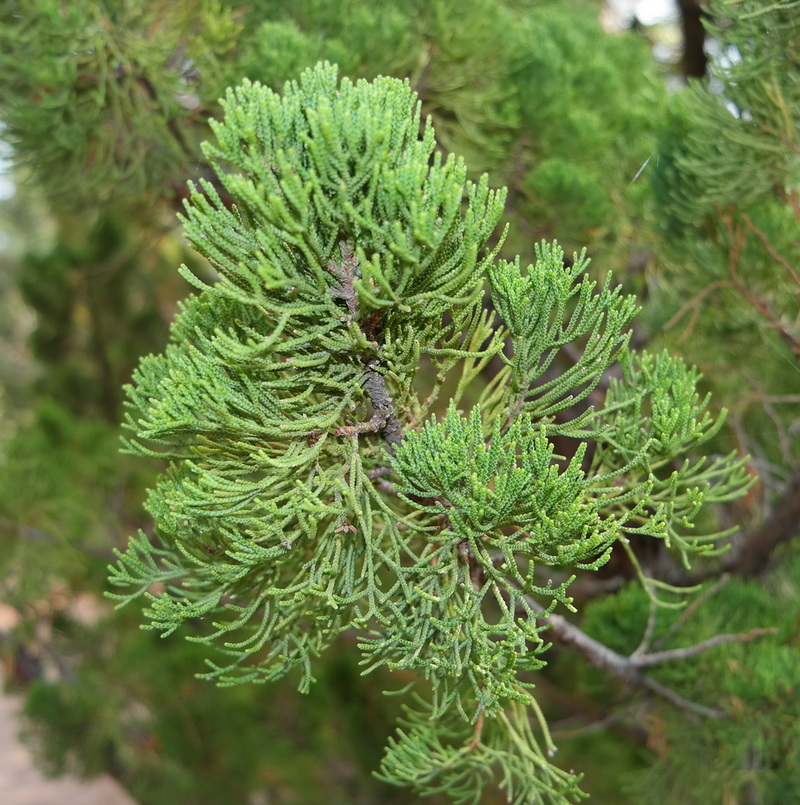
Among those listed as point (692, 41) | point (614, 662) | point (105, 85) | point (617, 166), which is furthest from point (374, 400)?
point (692, 41)

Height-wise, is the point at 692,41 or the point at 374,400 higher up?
the point at 692,41

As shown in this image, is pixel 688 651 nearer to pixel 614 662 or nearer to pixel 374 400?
pixel 614 662

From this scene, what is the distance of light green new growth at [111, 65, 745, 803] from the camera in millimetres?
554

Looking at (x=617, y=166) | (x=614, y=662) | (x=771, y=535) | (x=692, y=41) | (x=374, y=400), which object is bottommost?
(x=614, y=662)

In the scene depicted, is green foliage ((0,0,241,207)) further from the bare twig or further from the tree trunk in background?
the tree trunk in background

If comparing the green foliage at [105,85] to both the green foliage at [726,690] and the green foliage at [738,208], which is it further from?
the green foliage at [726,690]

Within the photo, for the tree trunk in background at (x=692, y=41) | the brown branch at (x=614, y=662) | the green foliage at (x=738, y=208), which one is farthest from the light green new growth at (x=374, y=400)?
the tree trunk in background at (x=692, y=41)

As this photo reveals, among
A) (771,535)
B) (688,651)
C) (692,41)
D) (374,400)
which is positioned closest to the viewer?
(374,400)

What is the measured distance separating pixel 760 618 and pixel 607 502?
0.73 metres

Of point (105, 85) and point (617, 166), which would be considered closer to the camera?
point (105, 85)

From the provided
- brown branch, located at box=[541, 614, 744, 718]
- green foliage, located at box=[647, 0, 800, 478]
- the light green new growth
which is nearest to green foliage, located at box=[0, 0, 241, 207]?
the light green new growth

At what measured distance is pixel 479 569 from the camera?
2.77ft

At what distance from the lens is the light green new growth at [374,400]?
554mm

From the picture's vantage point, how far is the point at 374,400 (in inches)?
27.1
